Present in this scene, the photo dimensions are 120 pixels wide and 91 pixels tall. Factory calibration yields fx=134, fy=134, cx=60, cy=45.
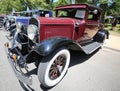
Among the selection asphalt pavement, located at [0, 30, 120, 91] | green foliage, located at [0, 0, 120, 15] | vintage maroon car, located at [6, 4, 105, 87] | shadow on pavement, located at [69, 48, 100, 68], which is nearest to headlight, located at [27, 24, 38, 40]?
vintage maroon car, located at [6, 4, 105, 87]

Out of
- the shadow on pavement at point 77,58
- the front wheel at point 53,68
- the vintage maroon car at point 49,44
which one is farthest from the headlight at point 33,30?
the shadow on pavement at point 77,58

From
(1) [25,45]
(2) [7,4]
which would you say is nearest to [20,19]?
(1) [25,45]

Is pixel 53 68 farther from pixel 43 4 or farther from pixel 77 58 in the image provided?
pixel 43 4

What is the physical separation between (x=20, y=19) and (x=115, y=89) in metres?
8.17

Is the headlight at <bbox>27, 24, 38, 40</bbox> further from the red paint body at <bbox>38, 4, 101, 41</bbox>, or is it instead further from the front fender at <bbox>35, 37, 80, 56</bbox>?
the front fender at <bbox>35, 37, 80, 56</bbox>

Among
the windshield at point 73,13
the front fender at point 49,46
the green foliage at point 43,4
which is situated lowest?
the front fender at point 49,46

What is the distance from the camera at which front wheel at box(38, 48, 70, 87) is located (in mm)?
2830

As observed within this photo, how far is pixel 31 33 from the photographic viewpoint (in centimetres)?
343

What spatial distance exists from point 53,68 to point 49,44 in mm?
651

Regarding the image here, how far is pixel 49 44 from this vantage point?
2.86 metres

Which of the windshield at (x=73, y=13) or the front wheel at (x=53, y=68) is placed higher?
the windshield at (x=73, y=13)

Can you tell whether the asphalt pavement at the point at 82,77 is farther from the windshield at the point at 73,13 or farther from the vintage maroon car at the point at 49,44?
the windshield at the point at 73,13

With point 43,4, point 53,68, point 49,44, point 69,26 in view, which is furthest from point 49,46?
point 43,4

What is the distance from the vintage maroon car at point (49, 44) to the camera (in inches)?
112
